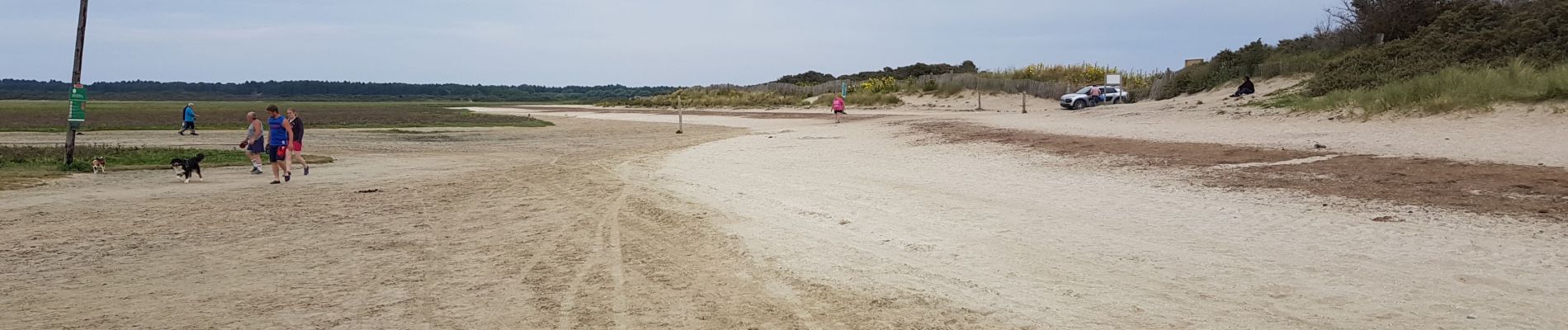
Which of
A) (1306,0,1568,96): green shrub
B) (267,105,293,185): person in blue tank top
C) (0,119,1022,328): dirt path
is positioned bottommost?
(0,119,1022,328): dirt path

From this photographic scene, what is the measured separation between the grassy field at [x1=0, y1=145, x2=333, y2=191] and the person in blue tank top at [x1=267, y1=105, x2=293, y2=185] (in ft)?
9.10

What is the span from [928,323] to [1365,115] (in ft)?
48.7

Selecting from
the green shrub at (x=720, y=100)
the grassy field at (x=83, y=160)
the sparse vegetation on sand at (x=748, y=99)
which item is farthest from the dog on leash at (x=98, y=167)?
the green shrub at (x=720, y=100)

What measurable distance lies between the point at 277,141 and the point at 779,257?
8997mm

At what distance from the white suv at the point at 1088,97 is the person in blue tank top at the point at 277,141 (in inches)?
1084

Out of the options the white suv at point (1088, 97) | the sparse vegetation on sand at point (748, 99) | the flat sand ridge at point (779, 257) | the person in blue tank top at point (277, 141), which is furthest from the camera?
the sparse vegetation on sand at point (748, 99)

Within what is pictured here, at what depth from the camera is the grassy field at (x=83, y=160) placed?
14287 mm

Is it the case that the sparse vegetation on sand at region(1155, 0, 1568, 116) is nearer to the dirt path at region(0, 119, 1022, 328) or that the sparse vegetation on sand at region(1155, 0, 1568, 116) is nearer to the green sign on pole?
the dirt path at region(0, 119, 1022, 328)

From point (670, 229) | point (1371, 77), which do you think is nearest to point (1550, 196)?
point (670, 229)

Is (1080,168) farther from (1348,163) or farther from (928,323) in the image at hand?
(928,323)

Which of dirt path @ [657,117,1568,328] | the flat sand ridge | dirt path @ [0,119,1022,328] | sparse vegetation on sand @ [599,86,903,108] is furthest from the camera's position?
sparse vegetation on sand @ [599,86,903,108]

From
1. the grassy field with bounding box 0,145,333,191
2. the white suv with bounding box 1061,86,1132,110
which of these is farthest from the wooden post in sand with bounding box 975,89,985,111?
the grassy field with bounding box 0,145,333,191

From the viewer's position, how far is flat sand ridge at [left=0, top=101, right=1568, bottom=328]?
18.8 ft

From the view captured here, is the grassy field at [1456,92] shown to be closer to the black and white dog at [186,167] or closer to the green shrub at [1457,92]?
the green shrub at [1457,92]
